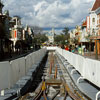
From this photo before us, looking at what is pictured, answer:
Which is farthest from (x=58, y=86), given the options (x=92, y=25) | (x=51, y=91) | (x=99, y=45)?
(x=92, y=25)

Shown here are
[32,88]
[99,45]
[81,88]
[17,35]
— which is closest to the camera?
[81,88]

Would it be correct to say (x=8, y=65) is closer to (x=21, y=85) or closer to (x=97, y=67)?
(x=21, y=85)

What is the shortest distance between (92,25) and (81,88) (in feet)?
153

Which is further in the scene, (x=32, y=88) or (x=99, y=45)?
(x=99, y=45)

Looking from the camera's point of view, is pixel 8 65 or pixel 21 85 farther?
pixel 21 85

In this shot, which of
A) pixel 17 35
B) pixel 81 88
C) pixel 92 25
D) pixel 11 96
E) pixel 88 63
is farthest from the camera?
pixel 17 35

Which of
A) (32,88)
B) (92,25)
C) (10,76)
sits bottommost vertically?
(32,88)

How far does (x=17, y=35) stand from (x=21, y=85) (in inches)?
2488

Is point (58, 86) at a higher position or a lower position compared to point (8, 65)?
lower

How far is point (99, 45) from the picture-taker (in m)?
44.6

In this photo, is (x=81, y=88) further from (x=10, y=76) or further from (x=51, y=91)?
(x=10, y=76)

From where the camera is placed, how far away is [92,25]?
176ft

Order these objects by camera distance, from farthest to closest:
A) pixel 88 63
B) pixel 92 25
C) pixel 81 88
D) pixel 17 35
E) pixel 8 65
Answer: pixel 17 35 < pixel 92 25 < pixel 88 63 < pixel 81 88 < pixel 8 65

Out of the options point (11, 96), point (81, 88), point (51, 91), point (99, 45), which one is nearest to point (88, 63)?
point (81, 88)
